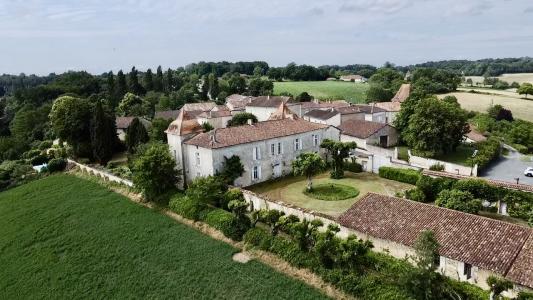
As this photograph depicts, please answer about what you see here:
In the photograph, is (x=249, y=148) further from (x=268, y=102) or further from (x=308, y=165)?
(x=268, y=102)

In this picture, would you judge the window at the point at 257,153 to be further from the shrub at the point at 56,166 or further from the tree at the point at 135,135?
the shrub at the point at 56,166

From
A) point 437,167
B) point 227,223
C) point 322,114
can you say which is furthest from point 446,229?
point 322,114

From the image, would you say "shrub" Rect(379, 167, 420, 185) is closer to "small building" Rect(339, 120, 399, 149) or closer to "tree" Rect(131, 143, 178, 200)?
"small building" Rect(339, 120, 399, 149)

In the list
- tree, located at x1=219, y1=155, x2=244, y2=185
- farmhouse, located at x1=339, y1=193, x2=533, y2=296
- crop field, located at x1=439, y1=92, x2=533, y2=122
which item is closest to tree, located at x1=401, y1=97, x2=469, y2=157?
tree, located at x1=219, y1=155, x2=244, y2=185

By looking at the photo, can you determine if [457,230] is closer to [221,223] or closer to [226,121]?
[221,223]

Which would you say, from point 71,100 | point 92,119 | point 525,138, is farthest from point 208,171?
point 525,138

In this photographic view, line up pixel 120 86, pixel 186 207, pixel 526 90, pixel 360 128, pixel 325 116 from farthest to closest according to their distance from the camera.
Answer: pixel 120 86
pixel 526 90
pixel 325 116
pixel 360 128
pixel 186 207
